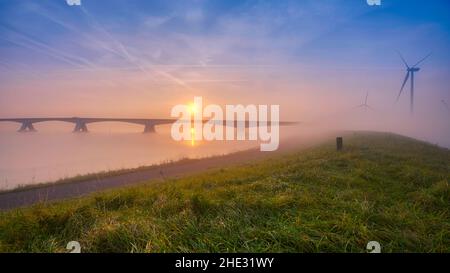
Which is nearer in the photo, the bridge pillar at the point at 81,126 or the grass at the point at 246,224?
the grass at the point at 246,224

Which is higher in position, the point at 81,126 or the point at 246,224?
the point at 81,126

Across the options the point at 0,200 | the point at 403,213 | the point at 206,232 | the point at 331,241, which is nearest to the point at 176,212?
the point at 206,232

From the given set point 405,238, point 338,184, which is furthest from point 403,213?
point 338,184

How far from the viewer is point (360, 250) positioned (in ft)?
10.3

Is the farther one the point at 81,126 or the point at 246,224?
the point at 81,126

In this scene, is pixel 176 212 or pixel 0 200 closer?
pixel 176 212

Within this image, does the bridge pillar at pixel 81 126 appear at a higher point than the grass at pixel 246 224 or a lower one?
higher

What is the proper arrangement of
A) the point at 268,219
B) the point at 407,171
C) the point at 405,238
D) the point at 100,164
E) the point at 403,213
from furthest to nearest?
Answer: the point at 100,164
the point at 407,171
the point at 403,213
the point at 268,219
the point at 405,238

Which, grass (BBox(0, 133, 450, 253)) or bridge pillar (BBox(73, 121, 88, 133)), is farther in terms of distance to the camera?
bridge pillar (BBox(73, 121, 88, 133))

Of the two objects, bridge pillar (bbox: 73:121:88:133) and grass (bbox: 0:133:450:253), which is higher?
bridge pillar (bbox: 73:121:88:133)

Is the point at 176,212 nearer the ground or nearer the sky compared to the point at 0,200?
nearer the sky

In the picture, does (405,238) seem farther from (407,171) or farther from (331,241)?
(407,171)
